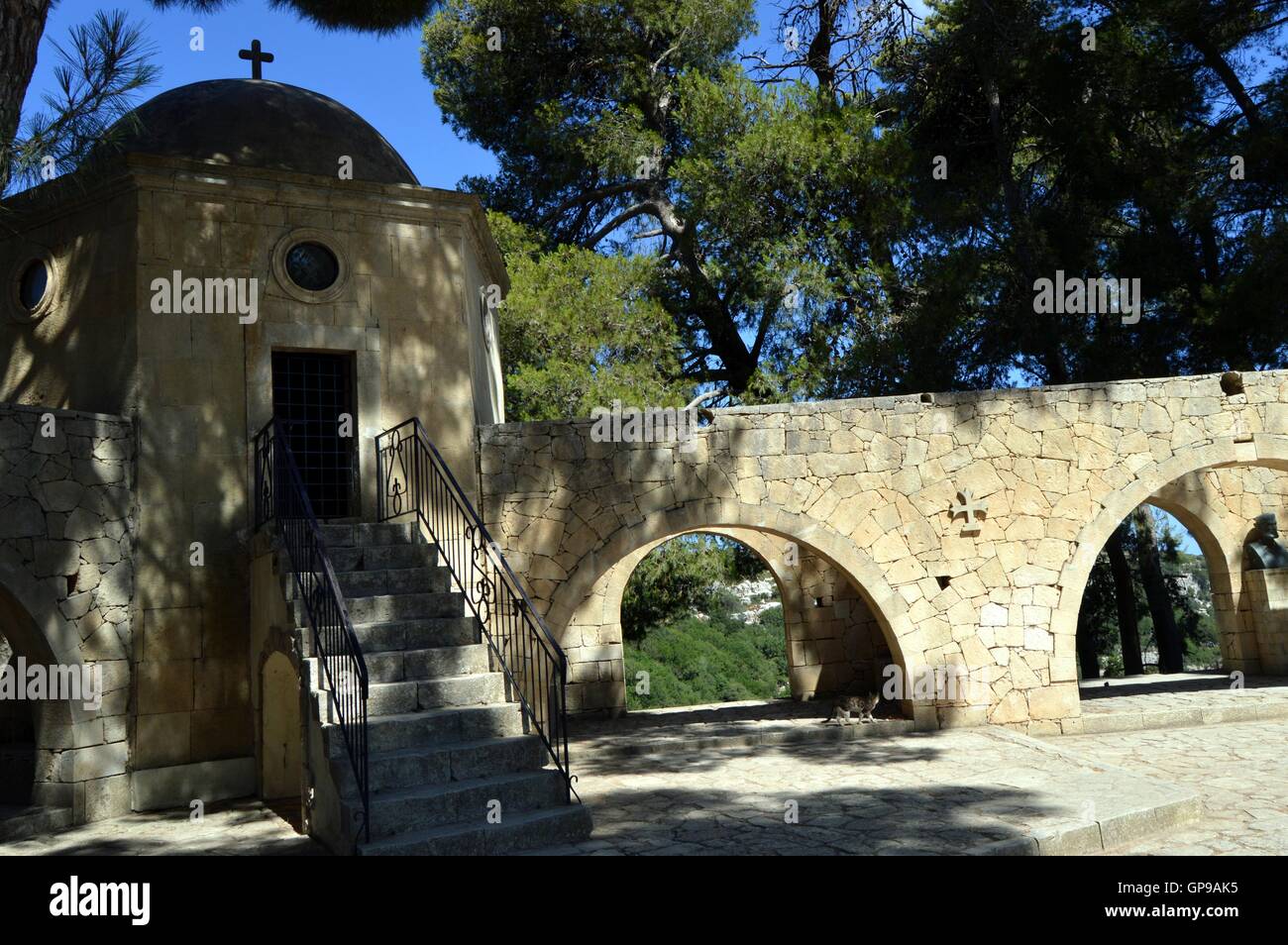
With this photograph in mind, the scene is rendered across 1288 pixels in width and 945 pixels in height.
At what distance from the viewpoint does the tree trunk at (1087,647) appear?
18500 millimetres

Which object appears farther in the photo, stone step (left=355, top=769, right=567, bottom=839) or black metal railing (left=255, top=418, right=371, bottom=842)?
black metal railing (left=255, top=418, right=371, bottom=842)

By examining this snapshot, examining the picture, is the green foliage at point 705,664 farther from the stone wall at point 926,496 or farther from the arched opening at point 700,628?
the stone wall at point 926,496

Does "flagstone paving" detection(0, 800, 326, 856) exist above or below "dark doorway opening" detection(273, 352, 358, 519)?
below

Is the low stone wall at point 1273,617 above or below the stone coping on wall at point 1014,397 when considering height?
below

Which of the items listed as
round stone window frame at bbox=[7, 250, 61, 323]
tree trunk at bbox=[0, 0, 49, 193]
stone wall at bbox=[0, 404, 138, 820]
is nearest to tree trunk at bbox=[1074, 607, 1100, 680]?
stone wall at bbox=[0, 404, 138, 820]

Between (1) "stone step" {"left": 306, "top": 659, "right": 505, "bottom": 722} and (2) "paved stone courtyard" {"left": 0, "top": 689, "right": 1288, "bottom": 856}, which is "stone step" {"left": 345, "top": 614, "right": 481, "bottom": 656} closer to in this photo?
(1) "stone step" {"left": 306, "top": 659, "right": 505, "bottom": 722}

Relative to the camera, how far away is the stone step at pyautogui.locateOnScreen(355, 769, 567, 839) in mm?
5391

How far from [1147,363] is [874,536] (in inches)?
306

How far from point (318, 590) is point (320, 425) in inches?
113

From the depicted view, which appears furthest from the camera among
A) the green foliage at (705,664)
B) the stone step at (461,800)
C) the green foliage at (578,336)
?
the green foliage at (705,664)

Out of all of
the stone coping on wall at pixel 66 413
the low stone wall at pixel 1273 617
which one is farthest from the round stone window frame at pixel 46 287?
the low stone wall at pixel 1273 617

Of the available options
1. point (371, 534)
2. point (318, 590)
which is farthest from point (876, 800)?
point (371, 534)

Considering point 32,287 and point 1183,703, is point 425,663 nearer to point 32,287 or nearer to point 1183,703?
point 32,287
